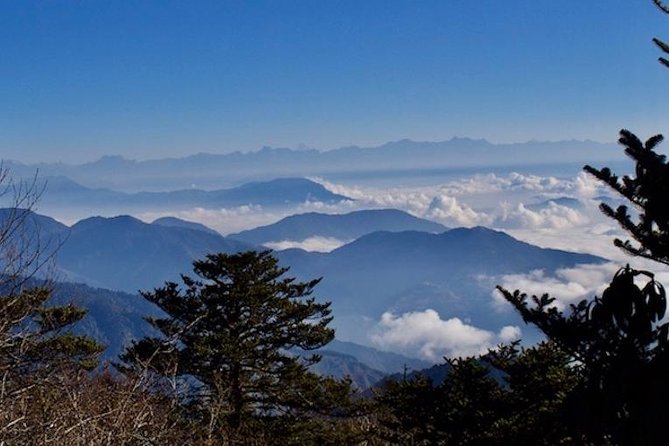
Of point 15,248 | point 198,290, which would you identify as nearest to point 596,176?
point 15,248

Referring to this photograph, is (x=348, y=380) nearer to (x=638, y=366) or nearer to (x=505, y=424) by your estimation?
(x=505, y=424)

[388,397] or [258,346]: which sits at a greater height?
[388,397]

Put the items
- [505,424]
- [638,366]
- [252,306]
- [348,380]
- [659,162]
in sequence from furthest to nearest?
[348,380] < [252,306] < [505,424] < [659,162] < [638,366]

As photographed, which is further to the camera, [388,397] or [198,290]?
[198,290]

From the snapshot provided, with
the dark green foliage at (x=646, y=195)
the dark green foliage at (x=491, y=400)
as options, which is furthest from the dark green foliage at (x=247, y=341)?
the dark green foliage at (x=646, y=195)

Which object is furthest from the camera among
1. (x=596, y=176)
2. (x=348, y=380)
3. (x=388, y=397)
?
(x=348, y=380)

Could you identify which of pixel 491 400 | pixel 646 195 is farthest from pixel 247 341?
pixel 646 195

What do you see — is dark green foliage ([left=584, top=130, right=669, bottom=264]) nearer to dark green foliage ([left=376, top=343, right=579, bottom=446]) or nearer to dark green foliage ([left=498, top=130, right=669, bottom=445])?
dark green foliage ([left=498, top=130, right=669, bottom=445])

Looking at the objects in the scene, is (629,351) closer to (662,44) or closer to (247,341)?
(662,44)
